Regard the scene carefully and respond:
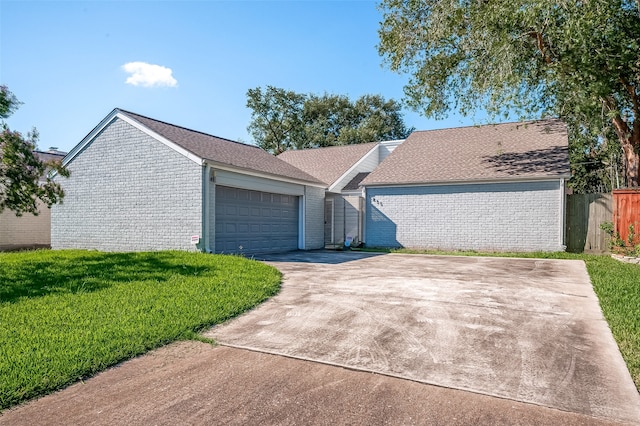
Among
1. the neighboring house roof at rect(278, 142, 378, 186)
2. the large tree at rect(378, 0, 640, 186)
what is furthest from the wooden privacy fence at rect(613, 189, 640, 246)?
the neighboring house roof at rect(278, 142, 378, 186)

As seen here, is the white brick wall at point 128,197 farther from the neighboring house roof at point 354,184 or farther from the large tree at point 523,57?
the neighboring house roof at point 354,184

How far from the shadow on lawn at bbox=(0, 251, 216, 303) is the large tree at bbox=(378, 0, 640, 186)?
32.4 ft

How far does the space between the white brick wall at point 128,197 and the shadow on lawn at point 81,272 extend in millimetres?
1862

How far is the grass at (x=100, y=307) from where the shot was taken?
10.9 ft

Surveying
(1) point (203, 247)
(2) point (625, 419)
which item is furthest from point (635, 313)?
(1) point (203, 247)

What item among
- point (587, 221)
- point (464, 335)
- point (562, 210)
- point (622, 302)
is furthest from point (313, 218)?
point (464, 335)

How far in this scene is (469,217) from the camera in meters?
13.9

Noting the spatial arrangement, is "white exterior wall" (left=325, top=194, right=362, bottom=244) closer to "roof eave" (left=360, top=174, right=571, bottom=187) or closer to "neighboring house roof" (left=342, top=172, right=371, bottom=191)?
"roof eave" (left=360, top=174, right=571, bottom=187)

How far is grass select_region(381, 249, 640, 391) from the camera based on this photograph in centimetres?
371

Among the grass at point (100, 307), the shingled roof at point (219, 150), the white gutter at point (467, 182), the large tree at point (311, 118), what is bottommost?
the grass at point (100, 307)

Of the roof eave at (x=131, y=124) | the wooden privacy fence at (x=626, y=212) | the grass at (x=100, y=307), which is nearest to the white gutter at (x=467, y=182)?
the wooden privacy fence at (x=626, y=212)

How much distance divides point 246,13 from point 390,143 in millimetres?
12301

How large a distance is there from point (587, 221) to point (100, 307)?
44.7 ft

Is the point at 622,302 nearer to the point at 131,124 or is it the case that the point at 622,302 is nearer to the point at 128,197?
the point at 128,197
